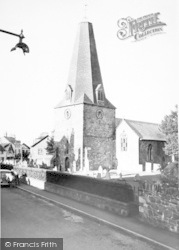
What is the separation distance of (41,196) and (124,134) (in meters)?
23.8

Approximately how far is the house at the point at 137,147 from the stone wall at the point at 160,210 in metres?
25.0

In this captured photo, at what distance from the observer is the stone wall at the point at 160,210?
923 centimetres

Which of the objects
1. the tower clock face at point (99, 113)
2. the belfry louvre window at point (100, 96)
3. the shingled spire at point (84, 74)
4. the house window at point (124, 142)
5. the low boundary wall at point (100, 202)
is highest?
the shingled spire at point (84, 74)

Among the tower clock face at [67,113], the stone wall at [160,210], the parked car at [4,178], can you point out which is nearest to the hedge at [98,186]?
the stone wall at [160,210]

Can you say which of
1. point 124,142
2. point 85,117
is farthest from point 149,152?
point 85,117

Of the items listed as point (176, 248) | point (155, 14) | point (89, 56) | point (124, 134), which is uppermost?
point (89, 56)

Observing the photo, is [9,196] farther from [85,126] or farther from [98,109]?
[98,109]

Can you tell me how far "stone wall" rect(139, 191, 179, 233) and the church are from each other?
24638 mm

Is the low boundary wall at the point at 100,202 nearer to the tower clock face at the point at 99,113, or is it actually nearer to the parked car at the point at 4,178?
the parked car at the point at 4,178

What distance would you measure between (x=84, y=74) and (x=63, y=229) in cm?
2975

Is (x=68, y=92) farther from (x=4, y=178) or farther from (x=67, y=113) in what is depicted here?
(x=4, y=178)

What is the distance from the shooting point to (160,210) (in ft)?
32.4

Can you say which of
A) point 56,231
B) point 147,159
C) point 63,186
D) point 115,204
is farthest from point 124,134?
point 56,231

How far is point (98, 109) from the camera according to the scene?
39.1 meters
